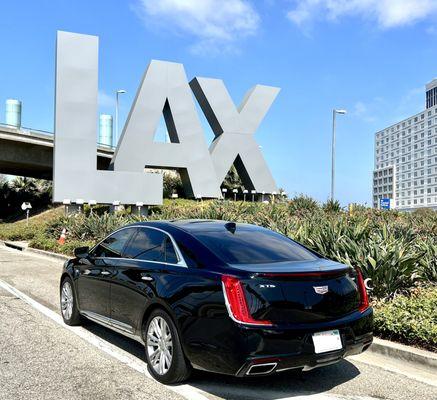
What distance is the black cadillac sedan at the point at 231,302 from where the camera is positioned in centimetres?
406

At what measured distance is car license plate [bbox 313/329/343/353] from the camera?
420 cm

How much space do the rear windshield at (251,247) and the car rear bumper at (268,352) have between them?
30.7 inches

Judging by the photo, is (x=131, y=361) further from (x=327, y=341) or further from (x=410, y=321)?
(x=410, y=321)

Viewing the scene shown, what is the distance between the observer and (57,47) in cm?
2850

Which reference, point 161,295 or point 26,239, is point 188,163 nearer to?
point 26,239

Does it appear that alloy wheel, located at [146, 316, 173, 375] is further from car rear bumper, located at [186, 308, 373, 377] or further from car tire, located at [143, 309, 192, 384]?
car rear bumper, located at [186, 308, 373, 377]

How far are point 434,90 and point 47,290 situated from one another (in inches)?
6251

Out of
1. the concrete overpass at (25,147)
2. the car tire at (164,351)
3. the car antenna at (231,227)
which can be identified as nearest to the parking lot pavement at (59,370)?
the car tire at (164,351)

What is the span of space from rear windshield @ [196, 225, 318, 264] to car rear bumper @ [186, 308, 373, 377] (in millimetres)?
779

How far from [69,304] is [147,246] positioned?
231cm

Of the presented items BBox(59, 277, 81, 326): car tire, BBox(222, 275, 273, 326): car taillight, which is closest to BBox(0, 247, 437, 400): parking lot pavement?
BBox(59, 277, 81, 326): car tire

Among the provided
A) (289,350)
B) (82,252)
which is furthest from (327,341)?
(82,252)

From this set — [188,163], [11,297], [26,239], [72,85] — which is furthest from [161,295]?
[188,163]

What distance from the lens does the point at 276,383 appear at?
15.4ft
